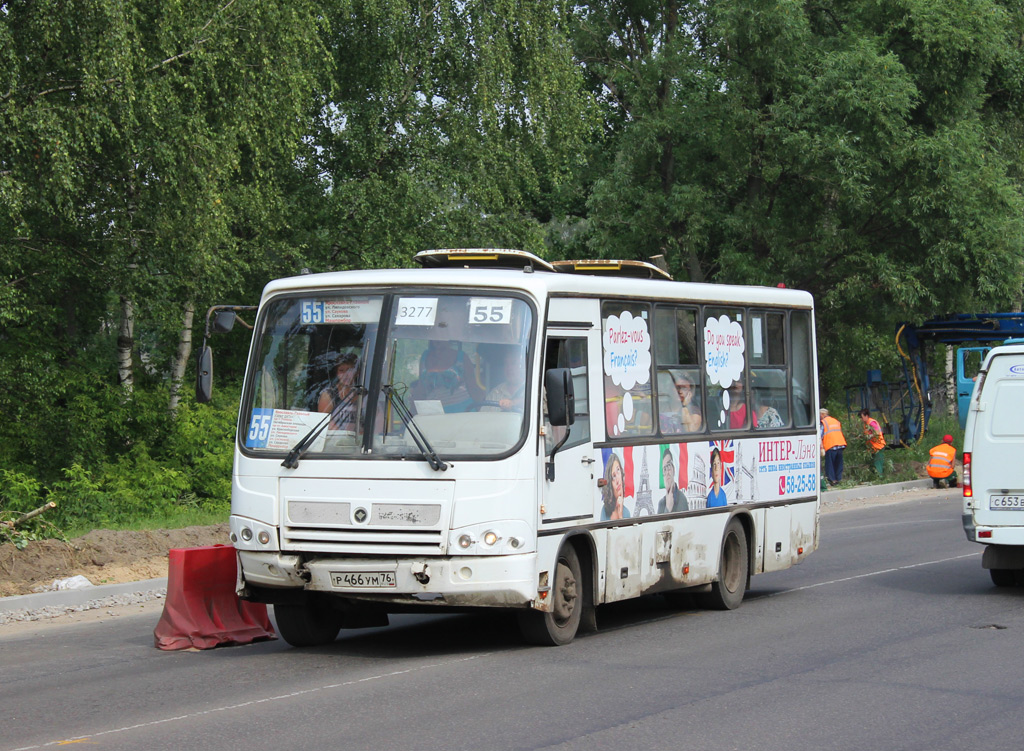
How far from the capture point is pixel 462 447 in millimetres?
9547

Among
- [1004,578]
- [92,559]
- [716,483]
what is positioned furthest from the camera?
[92,559]

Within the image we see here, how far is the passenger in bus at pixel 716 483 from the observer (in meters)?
12.3

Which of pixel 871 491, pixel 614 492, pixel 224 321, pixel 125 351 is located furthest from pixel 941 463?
pixel 224 321

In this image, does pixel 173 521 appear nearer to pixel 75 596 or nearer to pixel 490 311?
pixel 75 596

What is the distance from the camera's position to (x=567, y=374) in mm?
9648

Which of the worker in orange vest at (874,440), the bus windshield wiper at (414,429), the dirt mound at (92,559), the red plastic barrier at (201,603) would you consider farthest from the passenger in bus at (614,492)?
the worker in orange vest at (874,440)

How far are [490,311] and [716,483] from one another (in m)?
3.53

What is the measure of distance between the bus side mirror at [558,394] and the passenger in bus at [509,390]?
197mm

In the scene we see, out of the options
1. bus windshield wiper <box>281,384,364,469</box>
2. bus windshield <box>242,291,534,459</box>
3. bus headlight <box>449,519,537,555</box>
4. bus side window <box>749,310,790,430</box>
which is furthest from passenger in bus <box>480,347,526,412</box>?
bus side window <box>749,310,790,430</box>

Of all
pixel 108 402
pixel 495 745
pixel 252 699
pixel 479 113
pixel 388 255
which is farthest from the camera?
pixel 479 113

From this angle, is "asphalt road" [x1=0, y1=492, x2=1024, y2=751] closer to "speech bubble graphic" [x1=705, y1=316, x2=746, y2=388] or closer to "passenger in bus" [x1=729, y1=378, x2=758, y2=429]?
"passenger in bus" [x1=729, y1=378, x2=758, y2=429]

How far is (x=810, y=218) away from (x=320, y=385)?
91.7 ft

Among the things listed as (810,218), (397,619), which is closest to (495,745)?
(397,619)

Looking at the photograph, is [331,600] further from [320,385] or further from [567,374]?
[567,374]
